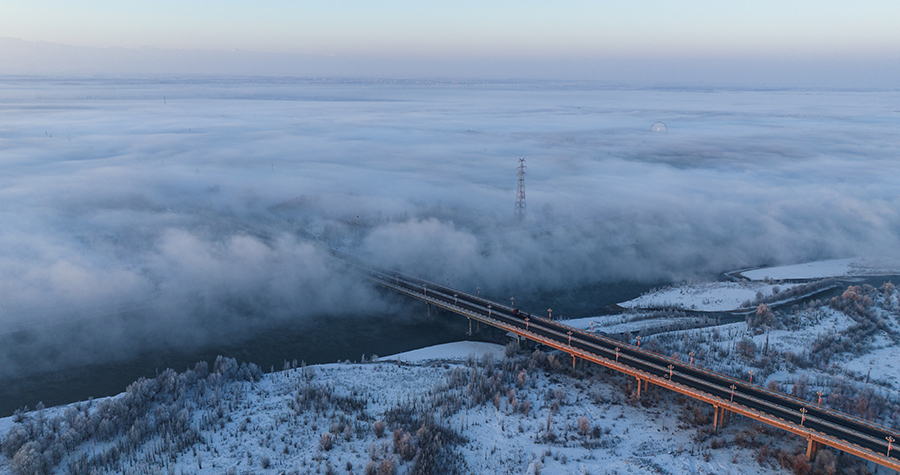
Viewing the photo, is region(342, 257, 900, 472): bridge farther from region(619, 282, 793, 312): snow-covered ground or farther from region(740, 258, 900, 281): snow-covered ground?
region(740, 258, 900, 281): snow-covered ground

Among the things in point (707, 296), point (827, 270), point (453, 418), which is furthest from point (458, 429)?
point (827, 270)

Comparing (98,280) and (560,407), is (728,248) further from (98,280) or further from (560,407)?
(98,280)

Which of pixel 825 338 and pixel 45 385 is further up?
pixel 825 338

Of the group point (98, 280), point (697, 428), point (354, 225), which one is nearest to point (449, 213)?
point (354, 225)

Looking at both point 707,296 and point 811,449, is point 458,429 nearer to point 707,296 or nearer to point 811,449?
point 811,449

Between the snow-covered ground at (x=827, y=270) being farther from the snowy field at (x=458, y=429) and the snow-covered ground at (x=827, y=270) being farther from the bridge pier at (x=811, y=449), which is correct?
the bridge pier at (x=811, y=449)

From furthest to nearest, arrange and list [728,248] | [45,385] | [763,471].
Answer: [728,248]
[45,385]
[763,471]
